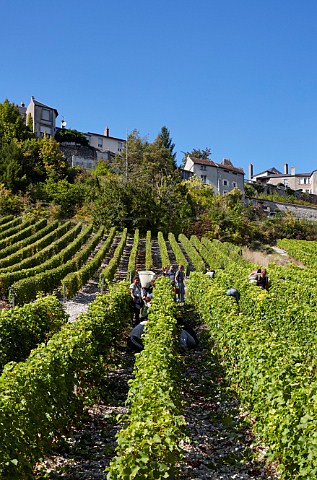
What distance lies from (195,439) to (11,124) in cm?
5297

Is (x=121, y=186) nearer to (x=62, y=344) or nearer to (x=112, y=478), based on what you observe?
(x=62, y=344)

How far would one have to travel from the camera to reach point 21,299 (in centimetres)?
1772

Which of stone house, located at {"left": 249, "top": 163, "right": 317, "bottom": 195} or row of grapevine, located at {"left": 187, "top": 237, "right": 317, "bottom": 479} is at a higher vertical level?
stone house, located at {"left": 249, "top": 163, "right": 317, "bottom": 195}

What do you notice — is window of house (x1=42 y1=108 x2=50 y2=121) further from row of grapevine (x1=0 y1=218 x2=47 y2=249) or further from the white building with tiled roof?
row of grapevine (x1=0 y1=218 x2=47 y2=249)

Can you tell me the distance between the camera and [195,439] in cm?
770

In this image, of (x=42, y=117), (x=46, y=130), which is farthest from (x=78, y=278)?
(x=42, y=117)

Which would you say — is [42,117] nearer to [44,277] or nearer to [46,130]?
[46,130]

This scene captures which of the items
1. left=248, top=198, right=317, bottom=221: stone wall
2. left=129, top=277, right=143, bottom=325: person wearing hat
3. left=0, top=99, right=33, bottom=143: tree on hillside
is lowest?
left=129, top=277, right=143, bottom=325: person wearing hat

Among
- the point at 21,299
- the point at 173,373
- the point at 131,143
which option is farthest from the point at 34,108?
the point at 173,373

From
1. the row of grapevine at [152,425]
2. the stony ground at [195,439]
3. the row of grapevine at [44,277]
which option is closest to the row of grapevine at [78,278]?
the row of grapevine at [44,277]

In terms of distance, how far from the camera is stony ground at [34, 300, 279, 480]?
6574 millimetres

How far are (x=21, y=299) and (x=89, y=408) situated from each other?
9.47 m

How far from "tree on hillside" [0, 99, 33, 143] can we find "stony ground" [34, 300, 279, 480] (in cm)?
4856

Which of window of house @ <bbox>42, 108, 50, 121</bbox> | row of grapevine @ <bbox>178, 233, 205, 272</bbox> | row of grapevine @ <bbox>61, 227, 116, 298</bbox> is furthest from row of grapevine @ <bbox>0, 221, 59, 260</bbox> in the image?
window of house @ <bbox>42, 108, 50, 121</bbox>
